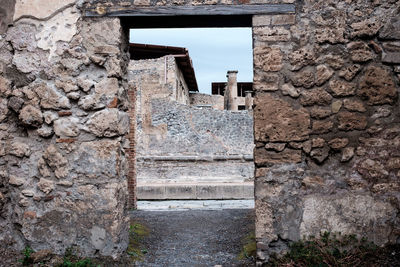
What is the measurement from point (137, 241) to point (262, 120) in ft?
7.61

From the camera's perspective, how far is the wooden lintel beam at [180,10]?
11.3 feet

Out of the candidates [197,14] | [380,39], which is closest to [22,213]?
[197,14]

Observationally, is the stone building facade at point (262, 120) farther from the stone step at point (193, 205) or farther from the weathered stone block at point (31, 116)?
the stone step at point (193, 205)

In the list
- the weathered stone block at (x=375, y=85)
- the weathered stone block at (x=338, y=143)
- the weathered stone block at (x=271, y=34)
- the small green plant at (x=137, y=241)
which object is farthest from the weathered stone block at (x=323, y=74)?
the small green plant at (x=137, y=241)

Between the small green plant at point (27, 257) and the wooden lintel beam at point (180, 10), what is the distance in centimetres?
247

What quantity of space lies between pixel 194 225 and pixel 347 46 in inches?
138

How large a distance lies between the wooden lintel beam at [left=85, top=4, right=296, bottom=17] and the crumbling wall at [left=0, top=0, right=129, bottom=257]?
101 mm

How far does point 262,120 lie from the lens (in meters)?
3.40

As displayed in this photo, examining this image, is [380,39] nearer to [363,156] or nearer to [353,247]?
[363,156]

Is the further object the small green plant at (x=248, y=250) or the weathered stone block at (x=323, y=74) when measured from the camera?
the small green plant at (x=248, y=250)

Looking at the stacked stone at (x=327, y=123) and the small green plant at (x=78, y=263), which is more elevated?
the stacked stone at (x=327, y=123)

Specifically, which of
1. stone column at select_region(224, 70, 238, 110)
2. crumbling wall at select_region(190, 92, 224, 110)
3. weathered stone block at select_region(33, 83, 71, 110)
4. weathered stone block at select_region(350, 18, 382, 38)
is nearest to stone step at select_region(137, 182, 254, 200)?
weathered stone block at select_region(33, 83, 71, 110)

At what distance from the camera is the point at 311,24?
3.41 meters

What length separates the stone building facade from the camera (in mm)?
3330
